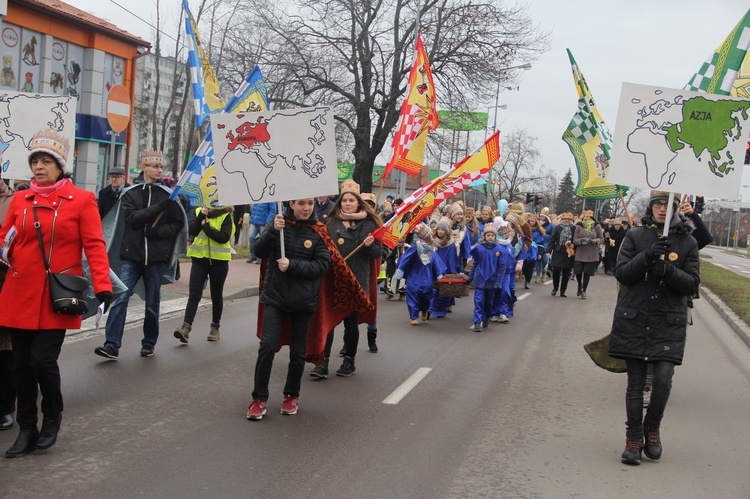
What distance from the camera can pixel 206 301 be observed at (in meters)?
13.6

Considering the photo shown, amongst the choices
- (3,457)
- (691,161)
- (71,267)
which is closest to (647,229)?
(691,161)

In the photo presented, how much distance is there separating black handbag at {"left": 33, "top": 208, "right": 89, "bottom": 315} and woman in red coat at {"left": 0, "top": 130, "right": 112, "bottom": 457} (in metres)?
0.03

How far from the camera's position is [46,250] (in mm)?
5336

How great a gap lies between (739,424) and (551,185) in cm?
7977

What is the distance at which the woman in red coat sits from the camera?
5234 millimetres

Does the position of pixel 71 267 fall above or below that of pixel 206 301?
above

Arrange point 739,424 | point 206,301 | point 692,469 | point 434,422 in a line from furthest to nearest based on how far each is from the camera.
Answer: point 206,301, point 739,424, point 434,422, point 692,469

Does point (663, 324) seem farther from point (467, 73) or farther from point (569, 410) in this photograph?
point (467, 73)

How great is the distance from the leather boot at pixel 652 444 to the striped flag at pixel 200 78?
21.0ft

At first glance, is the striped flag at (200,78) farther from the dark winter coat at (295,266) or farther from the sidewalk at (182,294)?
the dark winter coat at (295,266)

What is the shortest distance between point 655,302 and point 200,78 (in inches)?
256

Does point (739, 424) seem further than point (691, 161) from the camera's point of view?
Yes

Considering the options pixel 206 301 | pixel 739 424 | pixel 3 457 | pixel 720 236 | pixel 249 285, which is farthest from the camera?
pixel 720 236

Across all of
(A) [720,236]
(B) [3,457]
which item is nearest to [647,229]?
(B) [3,457]
